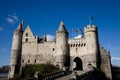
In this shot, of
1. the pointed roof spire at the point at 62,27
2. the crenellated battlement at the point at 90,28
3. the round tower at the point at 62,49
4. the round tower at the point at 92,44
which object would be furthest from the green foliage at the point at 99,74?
the pointed roof spire at the point at 62,27

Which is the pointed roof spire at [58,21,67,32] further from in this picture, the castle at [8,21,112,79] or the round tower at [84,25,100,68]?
the round tower at [84,25,100,68]

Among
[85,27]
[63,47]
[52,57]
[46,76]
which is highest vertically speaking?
[85,27]

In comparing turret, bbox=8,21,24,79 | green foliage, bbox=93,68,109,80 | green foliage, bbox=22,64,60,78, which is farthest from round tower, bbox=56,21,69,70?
turret, bbox=8,21,24,79

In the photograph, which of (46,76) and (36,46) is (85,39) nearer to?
(36,46)

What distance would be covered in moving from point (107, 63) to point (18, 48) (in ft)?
90.7

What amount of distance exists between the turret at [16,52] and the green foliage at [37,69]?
3022 millimetres

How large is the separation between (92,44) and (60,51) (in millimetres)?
9523

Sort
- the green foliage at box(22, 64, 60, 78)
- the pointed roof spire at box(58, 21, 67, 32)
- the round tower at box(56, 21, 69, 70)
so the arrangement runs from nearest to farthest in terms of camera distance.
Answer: the green foliage at box(22, 64, 60, 78)
the round tower at box(56, 21, 69, 70)
the pointed roof spire at box(58, 21, 67, 32)

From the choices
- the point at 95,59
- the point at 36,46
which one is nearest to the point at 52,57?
the point at 36,46

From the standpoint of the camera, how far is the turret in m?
41.6

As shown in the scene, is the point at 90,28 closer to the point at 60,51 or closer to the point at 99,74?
the point at 60,51

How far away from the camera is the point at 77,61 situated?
47.5 meters

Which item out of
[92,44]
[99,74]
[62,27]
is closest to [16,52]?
[62,27]

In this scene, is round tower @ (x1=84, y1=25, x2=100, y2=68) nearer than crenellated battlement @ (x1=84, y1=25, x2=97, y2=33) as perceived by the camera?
Yes
